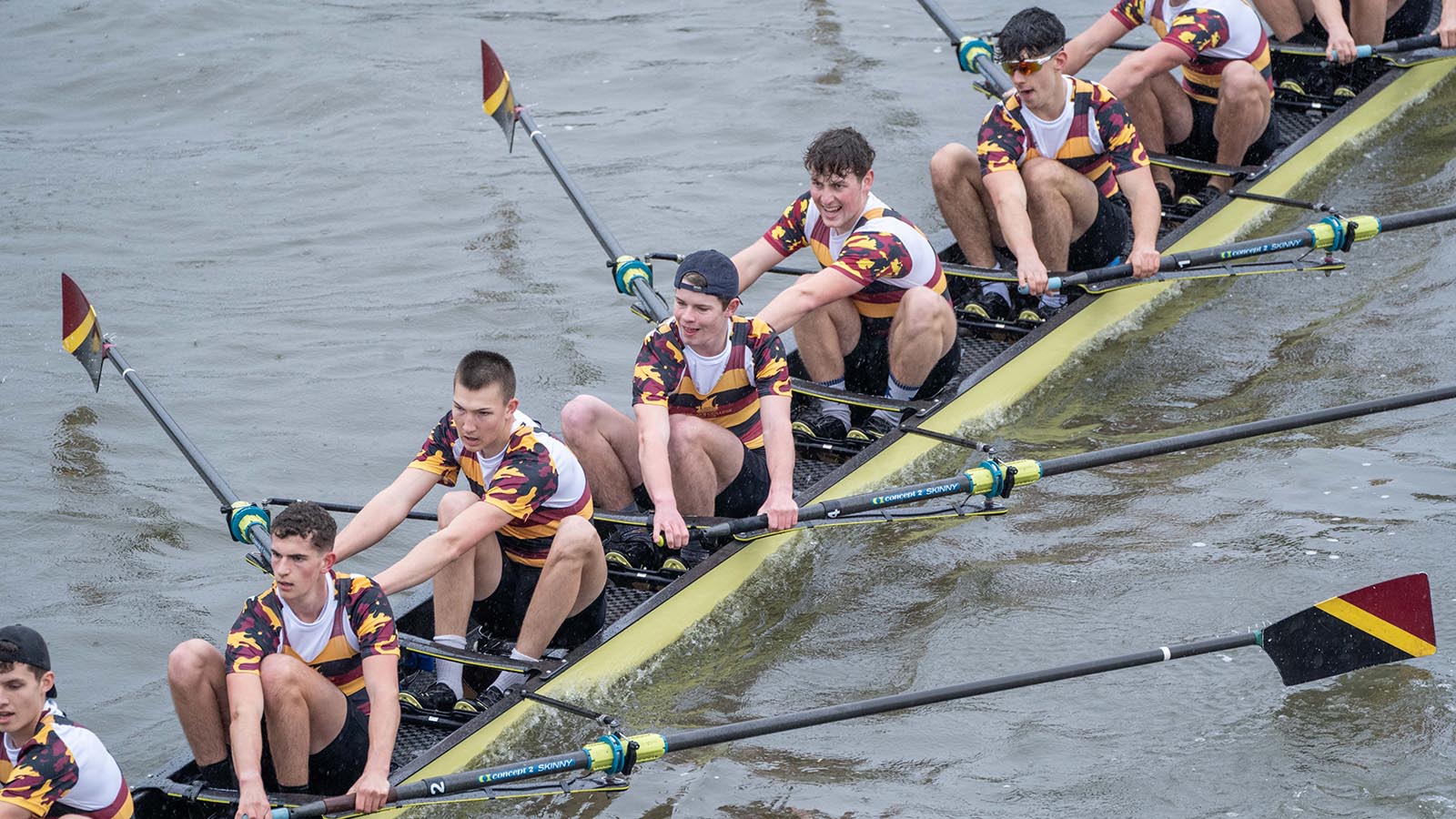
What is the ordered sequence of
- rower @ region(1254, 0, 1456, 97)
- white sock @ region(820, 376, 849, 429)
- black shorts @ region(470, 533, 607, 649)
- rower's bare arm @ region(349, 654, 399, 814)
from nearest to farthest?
rower's bare arm @ region(349, 654, 399, 814) → black shorts @ region(470, 533, 607, 649) → white sock @ region(820, 376, 849, 429) → rower @ region(1254, 0, 1456, 97)

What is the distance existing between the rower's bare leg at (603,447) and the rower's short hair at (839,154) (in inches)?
51.5

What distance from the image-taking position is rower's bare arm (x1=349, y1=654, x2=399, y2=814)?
16.2ft

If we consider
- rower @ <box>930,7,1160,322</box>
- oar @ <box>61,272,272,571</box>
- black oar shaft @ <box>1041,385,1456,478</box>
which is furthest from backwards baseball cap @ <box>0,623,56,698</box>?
rower @ <box>930,7,1160,322</box>

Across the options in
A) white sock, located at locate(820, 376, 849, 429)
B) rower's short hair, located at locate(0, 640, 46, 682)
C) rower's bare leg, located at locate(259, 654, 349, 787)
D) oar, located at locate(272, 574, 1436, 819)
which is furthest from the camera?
white sock, located at locate(820, 376, 849, 429)

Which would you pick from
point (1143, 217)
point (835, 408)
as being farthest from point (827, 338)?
point (1143, 217)

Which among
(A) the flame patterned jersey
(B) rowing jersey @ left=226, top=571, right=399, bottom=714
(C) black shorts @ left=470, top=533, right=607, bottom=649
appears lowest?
(C) black shorts @ left=470, top=533, right=607, bottom=649

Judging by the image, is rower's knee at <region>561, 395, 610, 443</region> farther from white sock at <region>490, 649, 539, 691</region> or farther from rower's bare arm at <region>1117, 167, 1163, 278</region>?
rower's bare arm at <region>1117, 167, 1163, 278</region>

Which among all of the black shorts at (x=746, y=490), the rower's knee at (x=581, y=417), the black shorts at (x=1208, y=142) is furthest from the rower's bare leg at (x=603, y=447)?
the black shorts at (x=1208, y=142)

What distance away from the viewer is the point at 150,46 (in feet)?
41.4

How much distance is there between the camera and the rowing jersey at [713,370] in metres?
6.30

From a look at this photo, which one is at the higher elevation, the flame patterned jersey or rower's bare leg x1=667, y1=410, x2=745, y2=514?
the flame patterned jersey

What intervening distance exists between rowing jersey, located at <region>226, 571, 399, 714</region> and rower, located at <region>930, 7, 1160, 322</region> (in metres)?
3.55

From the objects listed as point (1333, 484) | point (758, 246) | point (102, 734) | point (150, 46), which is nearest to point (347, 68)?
point (150, 46)

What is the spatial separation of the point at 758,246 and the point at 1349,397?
9.33 ft
